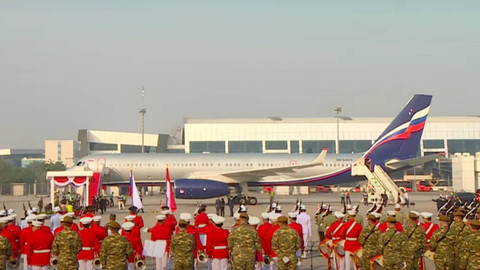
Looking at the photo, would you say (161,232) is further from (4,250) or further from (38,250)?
(4,250)

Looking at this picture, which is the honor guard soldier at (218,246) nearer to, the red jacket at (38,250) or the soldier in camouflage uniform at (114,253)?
the soldier in camouflage uniform at (114,253)

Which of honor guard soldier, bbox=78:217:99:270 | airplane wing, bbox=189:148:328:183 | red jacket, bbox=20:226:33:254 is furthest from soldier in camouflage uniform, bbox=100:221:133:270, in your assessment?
airplane wing, bbox=189:148:328:183

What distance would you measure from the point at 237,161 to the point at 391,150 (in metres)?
11.2

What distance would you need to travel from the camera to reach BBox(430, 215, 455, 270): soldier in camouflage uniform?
41.8ft

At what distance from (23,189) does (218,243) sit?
65.3 m

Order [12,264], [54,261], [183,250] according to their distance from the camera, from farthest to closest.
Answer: [12,264], [54,261], [183,250]

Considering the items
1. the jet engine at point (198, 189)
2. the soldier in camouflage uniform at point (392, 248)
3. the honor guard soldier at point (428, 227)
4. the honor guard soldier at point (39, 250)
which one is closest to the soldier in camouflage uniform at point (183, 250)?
the honor guard soldier at point (39, 250)

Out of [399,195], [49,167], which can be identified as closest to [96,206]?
[399,195]

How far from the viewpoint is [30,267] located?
44.1ft

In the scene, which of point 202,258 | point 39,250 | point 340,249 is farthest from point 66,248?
point 340,249

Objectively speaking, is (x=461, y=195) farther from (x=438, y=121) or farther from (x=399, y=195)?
(x=438, y=121)

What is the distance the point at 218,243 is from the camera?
13594 millimetres

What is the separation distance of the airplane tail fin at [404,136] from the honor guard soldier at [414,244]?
119ft

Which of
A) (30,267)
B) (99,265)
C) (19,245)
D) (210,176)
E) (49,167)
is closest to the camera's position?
(99,265)
